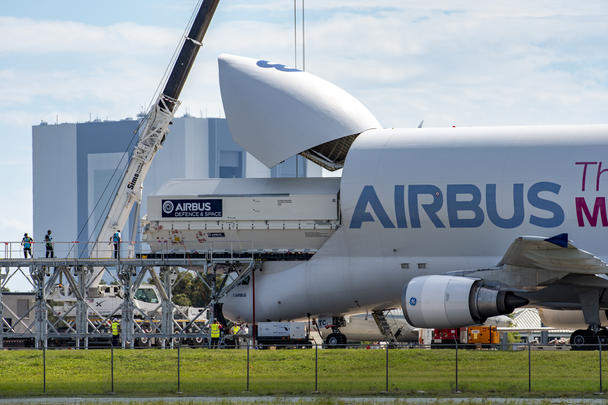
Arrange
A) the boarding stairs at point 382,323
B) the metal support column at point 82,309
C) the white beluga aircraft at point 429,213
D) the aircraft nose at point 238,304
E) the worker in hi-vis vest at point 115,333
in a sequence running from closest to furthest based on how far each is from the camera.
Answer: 1. the white beluga aircraft at point 429,213
2. the aircraft nose at point 238,304
3. the worker in hi-vis vest at point 115,333
4. the boarding stairs at point 382,323
5. the metal support column at point 82,309

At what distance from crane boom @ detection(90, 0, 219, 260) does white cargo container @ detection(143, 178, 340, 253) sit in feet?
16.9

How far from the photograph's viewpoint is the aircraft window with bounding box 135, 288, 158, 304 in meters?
70.3

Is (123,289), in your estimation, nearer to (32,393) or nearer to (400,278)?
(400,278)

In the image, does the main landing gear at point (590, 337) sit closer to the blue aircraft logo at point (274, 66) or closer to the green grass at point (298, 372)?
the green grass at point (298, 372)

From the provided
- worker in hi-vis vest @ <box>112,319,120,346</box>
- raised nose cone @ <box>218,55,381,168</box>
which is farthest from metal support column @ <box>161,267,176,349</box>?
raised nose cone @ <box>218,55,381,168</box>

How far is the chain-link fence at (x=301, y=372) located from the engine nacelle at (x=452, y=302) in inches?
53.4

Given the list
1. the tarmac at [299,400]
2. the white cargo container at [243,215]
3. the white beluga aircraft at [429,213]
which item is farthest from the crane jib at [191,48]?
the tarmac at [299,400]

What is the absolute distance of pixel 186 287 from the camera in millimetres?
127250

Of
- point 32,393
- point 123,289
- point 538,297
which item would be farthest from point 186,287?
point 32,393

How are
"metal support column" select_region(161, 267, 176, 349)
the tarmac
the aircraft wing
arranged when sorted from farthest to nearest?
"metal support column" select_region(161, 267, 176, 349) < the aircraft wing < the tarmac

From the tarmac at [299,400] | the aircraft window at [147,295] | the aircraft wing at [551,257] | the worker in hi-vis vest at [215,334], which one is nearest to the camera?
the tarmac at [299,400]

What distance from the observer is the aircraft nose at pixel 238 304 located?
4697cm

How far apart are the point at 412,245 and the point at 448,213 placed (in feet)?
6.47

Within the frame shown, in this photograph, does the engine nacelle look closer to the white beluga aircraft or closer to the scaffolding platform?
the white beluga aircraft
